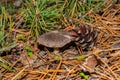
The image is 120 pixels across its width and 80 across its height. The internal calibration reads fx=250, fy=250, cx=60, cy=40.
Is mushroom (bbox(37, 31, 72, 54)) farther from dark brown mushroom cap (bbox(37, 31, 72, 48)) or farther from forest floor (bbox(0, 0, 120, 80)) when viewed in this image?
forest floor (bbox(0, 0, 120, 80))

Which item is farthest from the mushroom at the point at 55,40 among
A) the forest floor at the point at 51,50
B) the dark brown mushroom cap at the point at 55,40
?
the forest floor at the point at 51,50

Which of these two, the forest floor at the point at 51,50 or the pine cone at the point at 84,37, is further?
the pine cone at the point at 84,37

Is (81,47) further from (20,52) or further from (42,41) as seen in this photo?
(20,52)

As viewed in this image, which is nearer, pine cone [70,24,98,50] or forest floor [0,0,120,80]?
forest floor [0,0,120,80]

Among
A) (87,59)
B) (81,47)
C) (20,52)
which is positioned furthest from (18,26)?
(87,59)

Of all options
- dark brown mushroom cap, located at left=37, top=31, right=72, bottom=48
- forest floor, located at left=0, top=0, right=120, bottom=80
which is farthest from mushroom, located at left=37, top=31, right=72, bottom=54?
forest floor, located at left=0, top=0, right=120, bottom=80

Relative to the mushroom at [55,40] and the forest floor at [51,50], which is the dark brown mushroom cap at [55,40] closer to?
the mushroom at [55,40]
